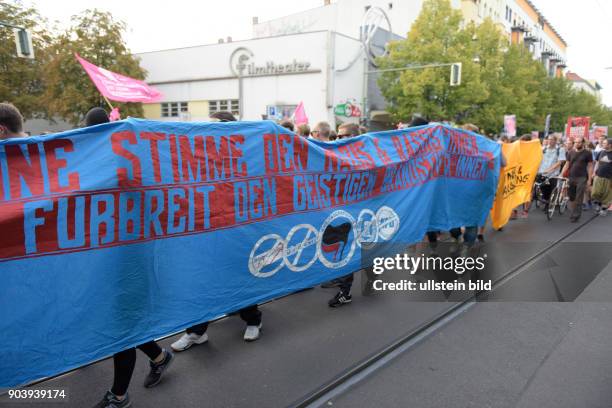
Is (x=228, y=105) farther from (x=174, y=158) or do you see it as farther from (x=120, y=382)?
(x=120, y=382)

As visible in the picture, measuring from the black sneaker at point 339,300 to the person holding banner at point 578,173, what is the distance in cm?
779

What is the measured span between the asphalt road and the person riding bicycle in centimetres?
684

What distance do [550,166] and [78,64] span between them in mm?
27845

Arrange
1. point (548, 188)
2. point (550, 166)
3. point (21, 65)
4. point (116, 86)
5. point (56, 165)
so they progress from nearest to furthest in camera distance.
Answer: point (56, 165), point (116, 86), point (548, 188), point (550, 166), point (21, 65)

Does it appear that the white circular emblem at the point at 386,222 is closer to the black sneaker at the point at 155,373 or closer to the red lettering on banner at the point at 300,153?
the red lettering on banner at the point at 300,153

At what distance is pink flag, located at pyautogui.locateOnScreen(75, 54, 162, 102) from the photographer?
9281mm

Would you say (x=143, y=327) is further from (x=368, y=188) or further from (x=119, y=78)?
(x=119, y=78)

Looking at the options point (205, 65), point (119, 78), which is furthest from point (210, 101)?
point (119, 78)

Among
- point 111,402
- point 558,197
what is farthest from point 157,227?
point 558,197

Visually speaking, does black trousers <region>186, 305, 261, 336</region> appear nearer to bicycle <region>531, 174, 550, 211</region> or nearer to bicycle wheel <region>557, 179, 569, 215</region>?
bicycle wheel <region>557, 179, 569, 215</region>

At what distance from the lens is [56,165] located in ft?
8.48

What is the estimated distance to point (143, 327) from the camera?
2.96 meters

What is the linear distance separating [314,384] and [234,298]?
3.03ft

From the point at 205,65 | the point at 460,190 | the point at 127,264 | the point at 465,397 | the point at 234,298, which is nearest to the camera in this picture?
the point at 127,264
